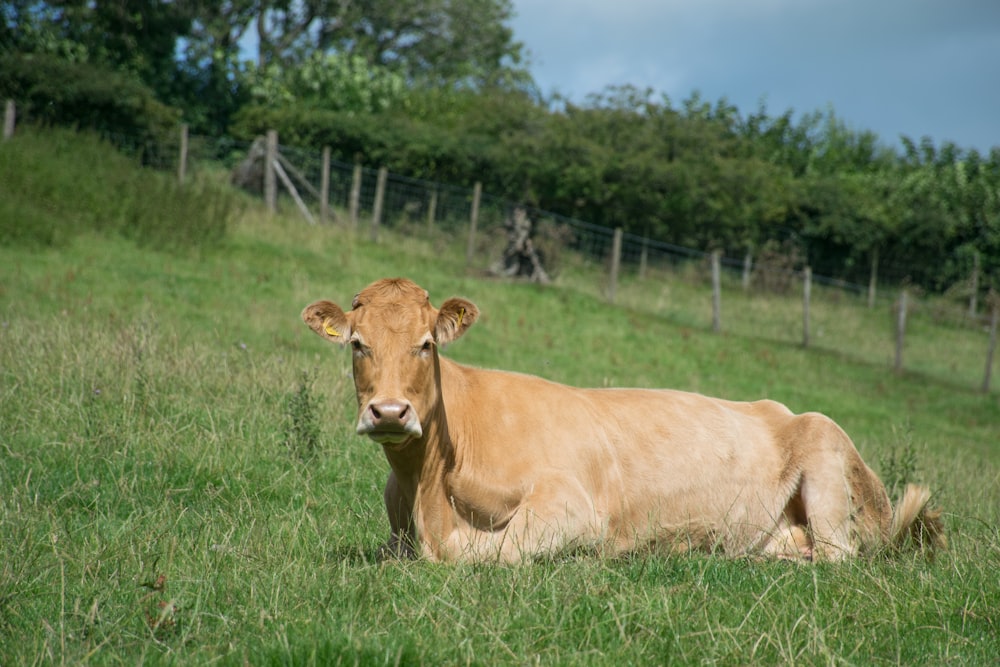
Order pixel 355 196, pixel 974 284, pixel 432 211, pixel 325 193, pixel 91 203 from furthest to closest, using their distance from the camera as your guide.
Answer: pixel 974 284 < pixel 432 211 < pixel 355 196 < pixel 325 193 < pixel 91 203

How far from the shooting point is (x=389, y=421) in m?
4.60

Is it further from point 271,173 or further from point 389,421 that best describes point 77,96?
point 389,421

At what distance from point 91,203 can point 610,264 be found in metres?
12.5

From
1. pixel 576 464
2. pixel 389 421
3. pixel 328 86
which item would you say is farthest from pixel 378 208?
pixel 389 421

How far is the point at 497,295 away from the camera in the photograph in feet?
67.1

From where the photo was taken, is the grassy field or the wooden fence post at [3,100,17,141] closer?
the grassy field

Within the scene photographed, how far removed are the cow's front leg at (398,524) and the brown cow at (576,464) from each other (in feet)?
0.03

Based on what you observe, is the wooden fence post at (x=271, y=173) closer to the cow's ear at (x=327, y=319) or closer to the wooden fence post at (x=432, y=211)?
the wooden fence post at (x=432, y=211)

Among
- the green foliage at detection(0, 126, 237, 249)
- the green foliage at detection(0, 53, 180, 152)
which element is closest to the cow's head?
the green foliage at detection(0, 126, 237, 249)

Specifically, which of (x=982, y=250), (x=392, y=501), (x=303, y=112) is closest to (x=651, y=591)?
(x=392, y=501)

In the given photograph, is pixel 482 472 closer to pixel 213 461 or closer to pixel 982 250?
pixel 213 461

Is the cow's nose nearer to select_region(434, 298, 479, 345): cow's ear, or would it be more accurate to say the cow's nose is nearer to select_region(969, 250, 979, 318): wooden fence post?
select_region(434, 298, 479, 345): cow's ear

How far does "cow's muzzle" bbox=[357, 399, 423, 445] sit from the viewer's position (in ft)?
15.1

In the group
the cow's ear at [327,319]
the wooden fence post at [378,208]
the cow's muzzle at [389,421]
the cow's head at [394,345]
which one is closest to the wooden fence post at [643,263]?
the wooden fence post at [378,208]
